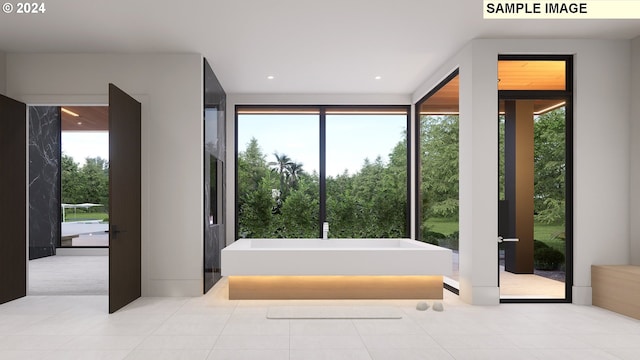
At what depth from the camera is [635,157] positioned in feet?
14.8

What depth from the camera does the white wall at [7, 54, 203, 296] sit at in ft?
16.3

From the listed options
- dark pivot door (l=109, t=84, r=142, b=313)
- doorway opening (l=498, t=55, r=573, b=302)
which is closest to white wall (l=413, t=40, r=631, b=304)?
doorway opening (l=498, t=55, r=573, b=302)

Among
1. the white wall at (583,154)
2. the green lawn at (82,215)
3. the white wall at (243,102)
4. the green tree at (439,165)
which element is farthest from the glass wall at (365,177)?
the green lawn at (82,215)

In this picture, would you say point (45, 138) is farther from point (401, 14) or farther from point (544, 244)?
point (544, 244)

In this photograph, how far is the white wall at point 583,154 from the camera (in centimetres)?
450

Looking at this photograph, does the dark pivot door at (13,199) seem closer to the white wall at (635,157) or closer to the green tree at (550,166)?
the green tree at (550,166)

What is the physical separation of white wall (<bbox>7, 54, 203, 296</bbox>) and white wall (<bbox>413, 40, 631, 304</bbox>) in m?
2.98

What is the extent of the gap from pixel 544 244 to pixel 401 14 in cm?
346

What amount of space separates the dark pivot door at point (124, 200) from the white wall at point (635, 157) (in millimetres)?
5148

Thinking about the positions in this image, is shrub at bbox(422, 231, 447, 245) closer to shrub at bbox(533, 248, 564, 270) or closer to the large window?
the large window

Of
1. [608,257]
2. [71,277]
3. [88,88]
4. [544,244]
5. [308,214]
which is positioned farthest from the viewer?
[308,214]

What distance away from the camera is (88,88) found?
5008mm

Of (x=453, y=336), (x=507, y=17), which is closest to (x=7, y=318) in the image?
(x=453, y=336)

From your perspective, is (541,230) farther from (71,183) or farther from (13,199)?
(71,183)
